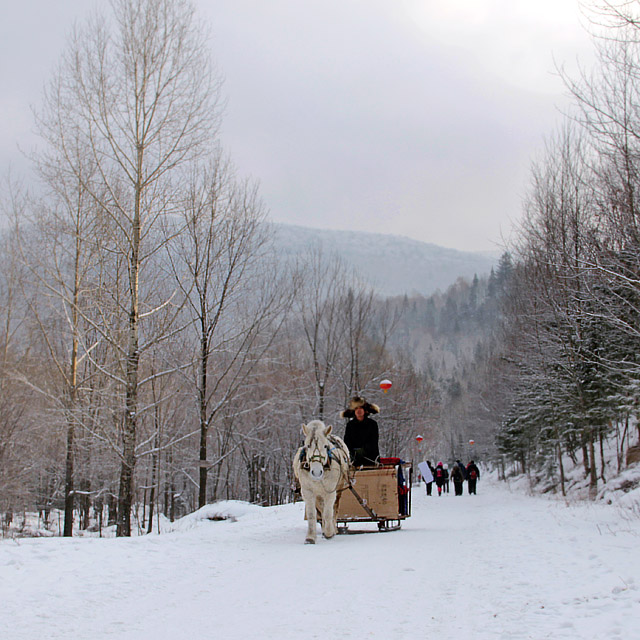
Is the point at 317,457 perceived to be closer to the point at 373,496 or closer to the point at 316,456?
the point at 316,456

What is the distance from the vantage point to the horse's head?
10.5 metres

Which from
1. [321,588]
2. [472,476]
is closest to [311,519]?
[321,588]

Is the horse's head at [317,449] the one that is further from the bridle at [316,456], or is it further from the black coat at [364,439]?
the black coat at [364,439]

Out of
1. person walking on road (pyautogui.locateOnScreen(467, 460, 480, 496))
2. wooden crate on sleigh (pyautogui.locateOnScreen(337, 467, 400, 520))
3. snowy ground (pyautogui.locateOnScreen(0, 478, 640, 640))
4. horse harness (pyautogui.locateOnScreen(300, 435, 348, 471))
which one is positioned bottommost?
person walking on road (pyautogui.locateOnScreen(467, 460, 480, 496))

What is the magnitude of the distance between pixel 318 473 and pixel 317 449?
1.43 feet

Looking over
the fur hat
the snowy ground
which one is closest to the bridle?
the snowy ground

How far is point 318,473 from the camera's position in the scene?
10500 millimetres

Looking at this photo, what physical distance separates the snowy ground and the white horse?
1.58ft

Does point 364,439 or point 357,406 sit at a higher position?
point 357,406

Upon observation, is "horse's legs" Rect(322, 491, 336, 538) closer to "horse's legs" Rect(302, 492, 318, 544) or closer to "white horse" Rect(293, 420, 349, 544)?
"white horse" Rect(293, 420, 349, 544)

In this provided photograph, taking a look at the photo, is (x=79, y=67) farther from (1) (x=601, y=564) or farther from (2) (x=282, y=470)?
(2) (x=282, y=470)

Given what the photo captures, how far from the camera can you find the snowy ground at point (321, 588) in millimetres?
5145

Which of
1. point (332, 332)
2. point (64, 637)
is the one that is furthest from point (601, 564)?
point (332, 332)

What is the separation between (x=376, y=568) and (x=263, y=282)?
17279 mm
